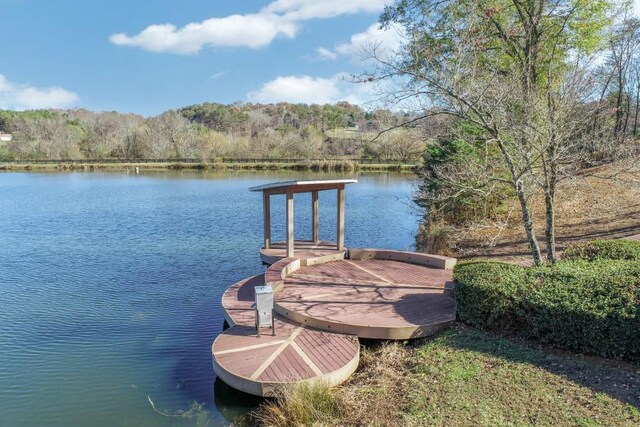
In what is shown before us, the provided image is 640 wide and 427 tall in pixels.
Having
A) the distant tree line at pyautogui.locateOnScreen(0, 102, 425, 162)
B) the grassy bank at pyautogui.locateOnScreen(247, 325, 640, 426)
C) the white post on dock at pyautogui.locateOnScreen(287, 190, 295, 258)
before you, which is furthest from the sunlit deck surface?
the distant tree line at pyautogui.locateOnScreen(0, 102, 425, 162)

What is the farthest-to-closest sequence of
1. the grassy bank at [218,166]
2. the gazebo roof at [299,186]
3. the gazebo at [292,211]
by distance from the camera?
the grassy bank at [218,166], the gazebo at [292,211], the gazebo roof at [299,186]

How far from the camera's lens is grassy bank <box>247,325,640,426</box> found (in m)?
4.88

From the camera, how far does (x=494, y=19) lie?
11617 millimetres

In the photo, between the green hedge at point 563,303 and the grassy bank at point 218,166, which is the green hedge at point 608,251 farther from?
the grassy bank at point 218,166

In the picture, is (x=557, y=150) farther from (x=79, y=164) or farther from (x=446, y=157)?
(x=79, y=164)

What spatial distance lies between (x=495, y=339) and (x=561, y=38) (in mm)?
9801

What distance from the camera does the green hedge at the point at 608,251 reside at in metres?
8.16

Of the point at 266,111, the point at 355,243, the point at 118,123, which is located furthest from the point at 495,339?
the point at 266,111

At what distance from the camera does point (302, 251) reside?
1285 cm

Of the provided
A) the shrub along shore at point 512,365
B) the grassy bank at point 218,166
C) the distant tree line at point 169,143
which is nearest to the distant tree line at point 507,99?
the shrub along shore at point 512,365

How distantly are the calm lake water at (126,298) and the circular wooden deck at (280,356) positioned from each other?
473 mm

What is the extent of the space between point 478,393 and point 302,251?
7929 mm

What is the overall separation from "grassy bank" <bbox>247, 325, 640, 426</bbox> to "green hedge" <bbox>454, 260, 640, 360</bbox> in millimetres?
259

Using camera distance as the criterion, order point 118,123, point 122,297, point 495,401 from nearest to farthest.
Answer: point 495,401 < point 122,297 < point 118,123
